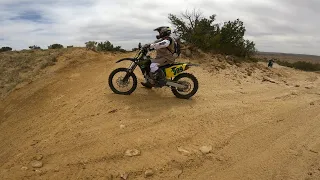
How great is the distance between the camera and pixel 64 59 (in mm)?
11586

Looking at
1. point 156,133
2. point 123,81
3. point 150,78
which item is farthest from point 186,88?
point 156,133

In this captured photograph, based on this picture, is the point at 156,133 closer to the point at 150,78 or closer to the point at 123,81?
Result: the point at 150,78

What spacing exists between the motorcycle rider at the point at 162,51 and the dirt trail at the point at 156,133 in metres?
0.54

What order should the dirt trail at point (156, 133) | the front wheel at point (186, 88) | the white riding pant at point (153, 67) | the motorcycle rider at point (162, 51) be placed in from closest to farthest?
the dirt trail at point (156, 133), the motorcycle rider at point (162, 51), the white riding pant at point (153, 67), the front wheel at point (186, 88)

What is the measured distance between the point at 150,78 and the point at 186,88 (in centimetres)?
93

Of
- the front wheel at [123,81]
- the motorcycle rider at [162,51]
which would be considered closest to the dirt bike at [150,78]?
the front wheel at [123,81]

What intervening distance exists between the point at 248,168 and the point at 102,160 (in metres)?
2.41

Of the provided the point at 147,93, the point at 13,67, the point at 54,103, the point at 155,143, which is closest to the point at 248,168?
the point at 155,143

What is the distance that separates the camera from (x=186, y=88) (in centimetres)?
826

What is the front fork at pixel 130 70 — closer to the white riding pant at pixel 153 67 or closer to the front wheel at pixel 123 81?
the front wheel at pixel 123 81

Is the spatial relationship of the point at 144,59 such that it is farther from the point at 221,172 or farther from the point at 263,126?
the point at 221,172

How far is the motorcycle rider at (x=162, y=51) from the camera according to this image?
7.85m

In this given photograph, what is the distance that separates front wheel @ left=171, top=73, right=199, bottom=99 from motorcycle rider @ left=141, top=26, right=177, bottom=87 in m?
0.39

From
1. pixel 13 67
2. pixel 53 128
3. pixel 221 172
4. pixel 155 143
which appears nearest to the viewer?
pixel 221 172
